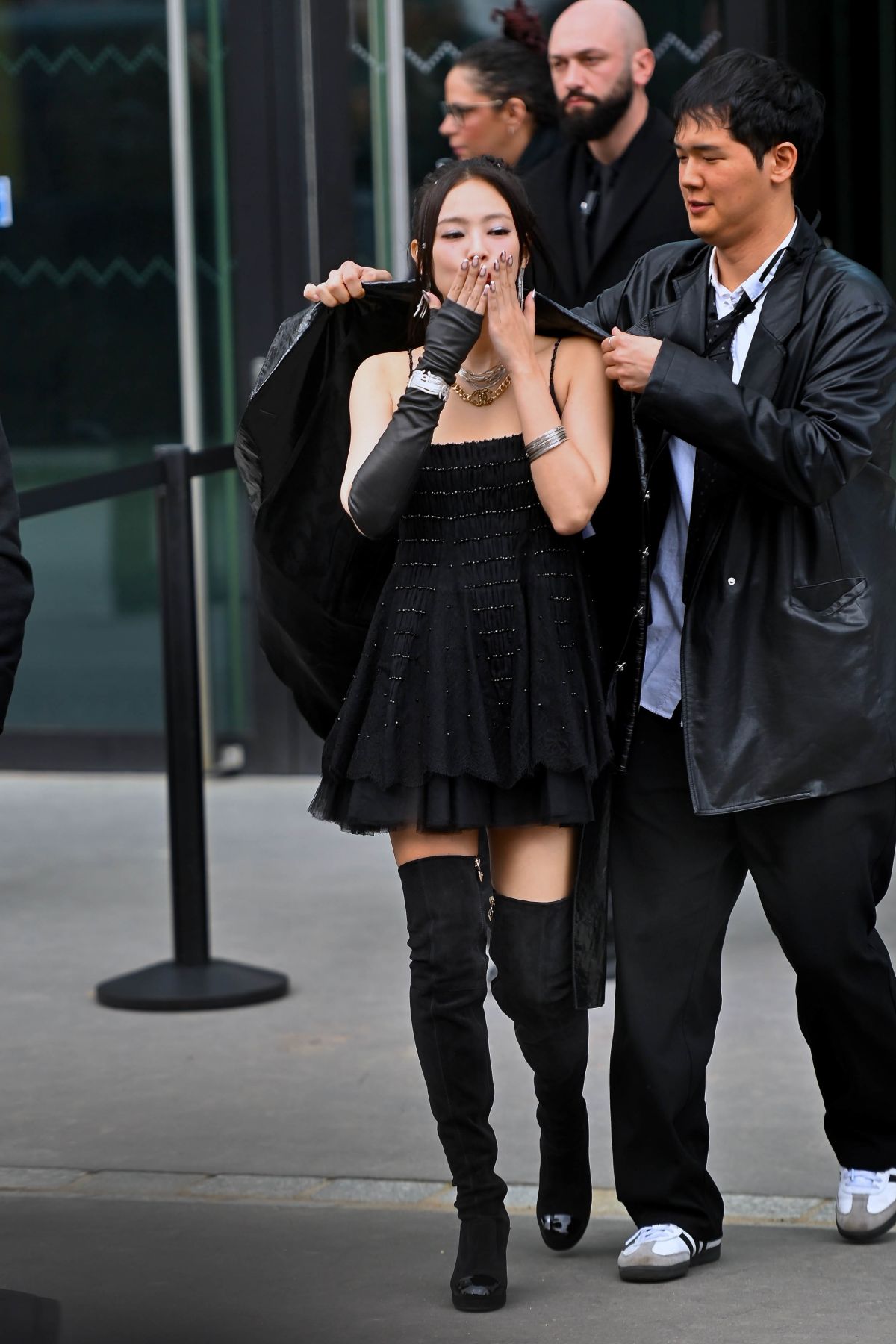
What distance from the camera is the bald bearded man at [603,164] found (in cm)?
545

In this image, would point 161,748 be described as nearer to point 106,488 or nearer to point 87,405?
point 87,405

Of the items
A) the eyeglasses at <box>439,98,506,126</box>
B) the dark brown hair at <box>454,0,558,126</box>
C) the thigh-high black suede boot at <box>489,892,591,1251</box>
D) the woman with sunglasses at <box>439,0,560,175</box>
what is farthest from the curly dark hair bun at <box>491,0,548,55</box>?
the thigh-high black suede boot at <box>489,892,591,1251</box>

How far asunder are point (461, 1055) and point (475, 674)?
0.60 m

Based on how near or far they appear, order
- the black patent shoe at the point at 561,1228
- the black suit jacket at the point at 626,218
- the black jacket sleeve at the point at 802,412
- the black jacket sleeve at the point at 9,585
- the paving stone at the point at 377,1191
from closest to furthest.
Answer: the black jacket sleeve at the point at 9,585 < the black jacket sleeve at the point at 802,412 < the black patent shoe at the point at 561,1228 < the paving stone at the point at 377,1191 < the black suit jacket at the point at 626,218

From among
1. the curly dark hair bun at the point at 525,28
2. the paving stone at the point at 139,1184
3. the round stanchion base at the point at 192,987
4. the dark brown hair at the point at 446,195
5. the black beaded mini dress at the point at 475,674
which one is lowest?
the round stanchion base at the point at 192,987

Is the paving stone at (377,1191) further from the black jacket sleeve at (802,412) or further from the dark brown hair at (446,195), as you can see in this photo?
the dark brown hair at (446,195)

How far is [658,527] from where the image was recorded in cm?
379

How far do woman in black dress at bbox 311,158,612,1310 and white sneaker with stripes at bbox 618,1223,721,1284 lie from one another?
0.22m

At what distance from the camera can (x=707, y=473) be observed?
3672mm

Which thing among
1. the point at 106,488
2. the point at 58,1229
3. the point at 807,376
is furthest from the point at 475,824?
the point at 106,488

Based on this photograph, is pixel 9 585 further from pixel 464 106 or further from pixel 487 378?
pixel 464 106

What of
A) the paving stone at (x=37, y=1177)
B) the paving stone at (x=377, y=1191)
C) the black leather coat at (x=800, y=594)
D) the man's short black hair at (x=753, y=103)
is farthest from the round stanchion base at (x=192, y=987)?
the man's short black hair at (x=753, y=103)

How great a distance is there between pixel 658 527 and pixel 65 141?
208 inches

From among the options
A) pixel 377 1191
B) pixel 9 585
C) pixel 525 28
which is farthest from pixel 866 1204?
pixel 525 28
